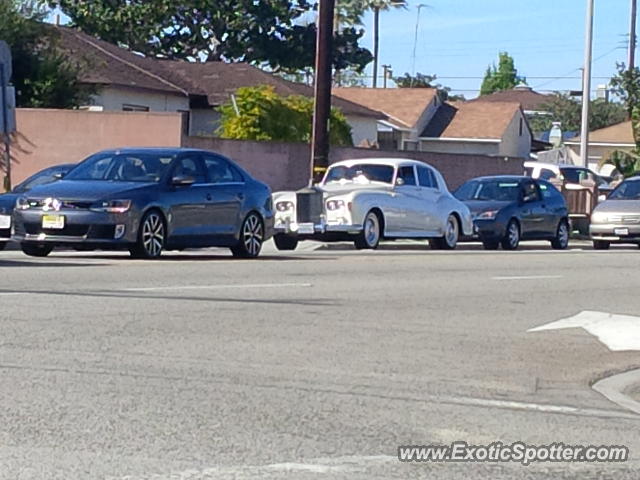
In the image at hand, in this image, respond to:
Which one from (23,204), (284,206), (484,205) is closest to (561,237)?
(484,205)

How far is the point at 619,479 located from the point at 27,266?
10.6 m

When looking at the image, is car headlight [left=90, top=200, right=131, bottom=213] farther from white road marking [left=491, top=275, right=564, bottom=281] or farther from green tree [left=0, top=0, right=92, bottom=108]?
green tree [left=0, top=0, right=92, bottom=108]

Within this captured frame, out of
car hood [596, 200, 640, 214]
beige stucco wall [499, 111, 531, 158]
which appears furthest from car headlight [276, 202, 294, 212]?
beige stucco wall [499, 111, 531, 158]

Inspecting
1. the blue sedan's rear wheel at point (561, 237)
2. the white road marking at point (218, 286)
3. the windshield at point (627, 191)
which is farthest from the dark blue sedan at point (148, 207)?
the windshield at point (627, 191)

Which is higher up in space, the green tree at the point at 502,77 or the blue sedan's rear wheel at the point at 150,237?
the green tree at the point at 502,77

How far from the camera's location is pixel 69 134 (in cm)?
3241

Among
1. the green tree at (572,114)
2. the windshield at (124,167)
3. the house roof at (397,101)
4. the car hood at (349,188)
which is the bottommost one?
the car hood at (349,188)

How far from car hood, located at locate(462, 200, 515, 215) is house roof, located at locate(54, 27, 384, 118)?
569 inches

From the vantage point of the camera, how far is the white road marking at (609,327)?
13.3 m

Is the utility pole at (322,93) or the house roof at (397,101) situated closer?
the utility pole at (322,93)

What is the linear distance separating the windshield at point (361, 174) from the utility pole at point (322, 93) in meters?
3.11

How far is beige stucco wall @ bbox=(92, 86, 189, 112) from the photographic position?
134ft

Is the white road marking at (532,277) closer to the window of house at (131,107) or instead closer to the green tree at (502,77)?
the window of house at (131,107)

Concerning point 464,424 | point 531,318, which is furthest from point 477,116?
point 464,424
